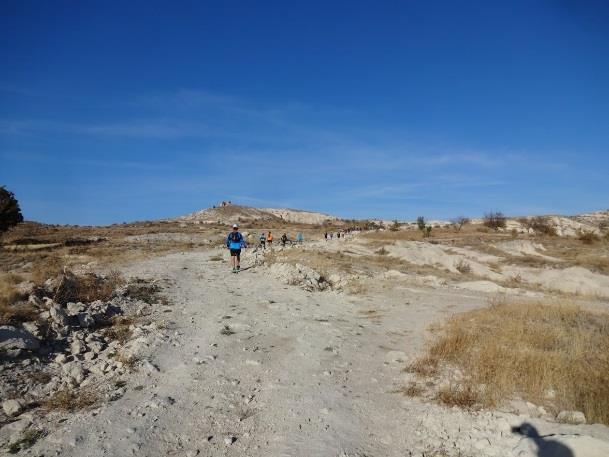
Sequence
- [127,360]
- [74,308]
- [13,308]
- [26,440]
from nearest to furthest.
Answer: [26,440]
[127,360]
[13,308]
[74,308]

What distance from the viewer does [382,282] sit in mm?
18594

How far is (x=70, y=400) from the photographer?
19.7 feet

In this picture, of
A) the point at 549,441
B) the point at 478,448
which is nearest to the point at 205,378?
the point at 478,448

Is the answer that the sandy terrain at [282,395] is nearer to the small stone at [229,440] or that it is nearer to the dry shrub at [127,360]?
the small stone at [229,440]

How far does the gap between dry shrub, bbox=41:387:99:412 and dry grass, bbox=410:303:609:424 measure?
4945 millimetres

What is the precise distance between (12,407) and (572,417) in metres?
7.15

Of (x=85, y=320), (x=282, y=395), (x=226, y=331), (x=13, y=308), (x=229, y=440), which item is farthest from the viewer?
(x=226, y=331)

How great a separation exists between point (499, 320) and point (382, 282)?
A: 25.0 feet

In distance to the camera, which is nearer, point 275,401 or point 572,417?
point 572,417

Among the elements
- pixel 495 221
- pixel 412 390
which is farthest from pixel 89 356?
pixel 495 221

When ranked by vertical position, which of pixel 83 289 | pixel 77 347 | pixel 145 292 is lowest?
pixel 77 347

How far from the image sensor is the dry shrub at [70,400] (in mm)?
5824

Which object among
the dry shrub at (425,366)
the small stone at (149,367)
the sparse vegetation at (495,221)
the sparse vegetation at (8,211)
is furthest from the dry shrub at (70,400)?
the sparse vegetation at (495,221)

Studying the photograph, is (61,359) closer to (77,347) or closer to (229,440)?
(77,347)
